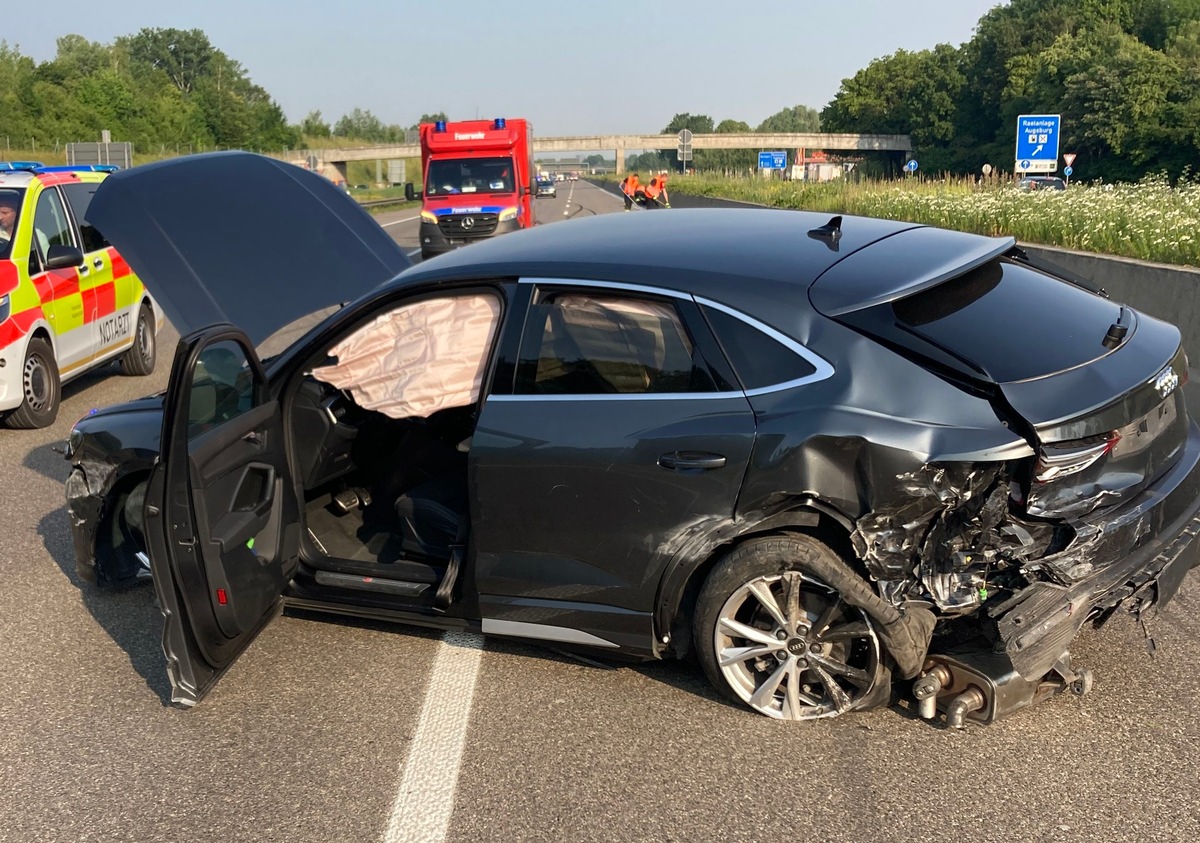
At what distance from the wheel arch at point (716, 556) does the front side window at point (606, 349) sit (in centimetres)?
52

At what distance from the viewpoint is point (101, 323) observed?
998 centimetres

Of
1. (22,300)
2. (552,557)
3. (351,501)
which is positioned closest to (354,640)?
(351,501)

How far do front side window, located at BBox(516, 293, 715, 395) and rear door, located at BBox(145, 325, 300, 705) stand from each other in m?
1.13

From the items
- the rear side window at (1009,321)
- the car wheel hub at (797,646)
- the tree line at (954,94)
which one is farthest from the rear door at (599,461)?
the tree line at (954,94)

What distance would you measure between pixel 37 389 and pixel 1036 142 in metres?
20.5

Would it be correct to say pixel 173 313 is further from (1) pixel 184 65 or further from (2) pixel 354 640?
(1) pixel 184 65

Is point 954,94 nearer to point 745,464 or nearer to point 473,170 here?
point 473,170

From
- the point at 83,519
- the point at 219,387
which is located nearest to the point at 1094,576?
the point at 219,387

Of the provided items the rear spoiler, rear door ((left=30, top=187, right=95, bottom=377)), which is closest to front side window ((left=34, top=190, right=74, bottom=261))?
rear door ((left=30, top=187, right=95, bottom=377))

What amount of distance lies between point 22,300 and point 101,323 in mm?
1368

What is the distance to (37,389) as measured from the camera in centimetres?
889

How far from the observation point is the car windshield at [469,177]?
2289cm

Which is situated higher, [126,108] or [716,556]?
[126,108]

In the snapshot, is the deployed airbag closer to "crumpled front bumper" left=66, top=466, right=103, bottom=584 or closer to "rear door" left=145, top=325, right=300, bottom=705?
"rear door" left=145, top=325, right=300, bottom=705
